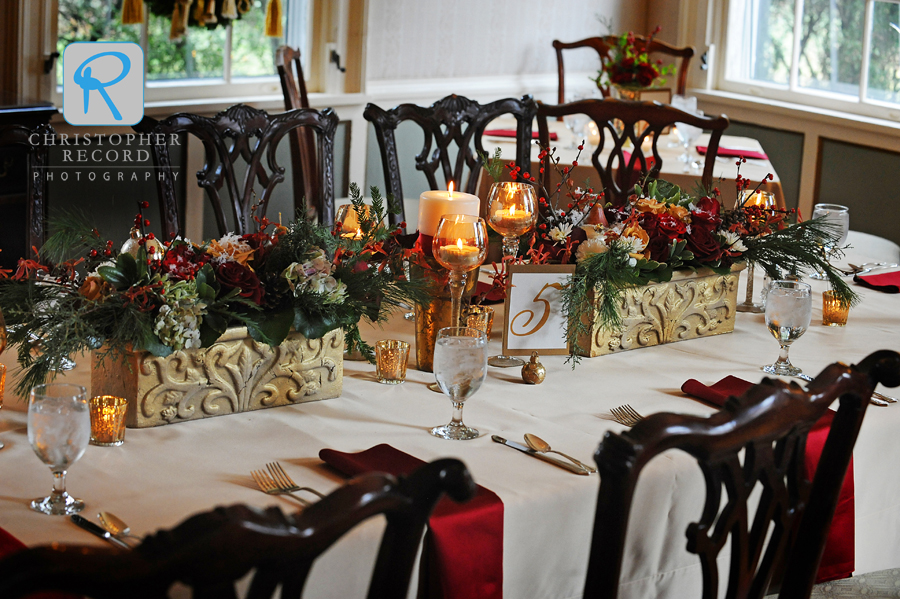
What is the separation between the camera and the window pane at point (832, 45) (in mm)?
Result: 4781

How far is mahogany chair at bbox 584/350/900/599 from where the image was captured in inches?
30.9

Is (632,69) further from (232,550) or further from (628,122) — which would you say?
(232,550)

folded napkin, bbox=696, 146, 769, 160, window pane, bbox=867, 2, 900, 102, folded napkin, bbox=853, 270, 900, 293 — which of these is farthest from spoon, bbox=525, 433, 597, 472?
window pane, bbox=867, 2, 900, 102

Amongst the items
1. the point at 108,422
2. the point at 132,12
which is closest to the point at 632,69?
the point at 132,12

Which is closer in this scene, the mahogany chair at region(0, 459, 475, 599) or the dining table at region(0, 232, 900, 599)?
the mahogany chair at region(0, 459, 475, 599)

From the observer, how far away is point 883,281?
220 cm

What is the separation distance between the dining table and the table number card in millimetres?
46

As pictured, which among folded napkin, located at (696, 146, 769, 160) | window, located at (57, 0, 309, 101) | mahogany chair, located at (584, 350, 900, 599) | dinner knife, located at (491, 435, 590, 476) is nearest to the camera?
mahogany chair, located at (584, 350, 900, 599)

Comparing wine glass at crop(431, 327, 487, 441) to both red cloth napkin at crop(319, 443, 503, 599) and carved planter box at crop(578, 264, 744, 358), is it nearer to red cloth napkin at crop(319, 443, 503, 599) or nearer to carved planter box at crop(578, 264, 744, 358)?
red cloth napkin at crop(319, 443, 503, 599)

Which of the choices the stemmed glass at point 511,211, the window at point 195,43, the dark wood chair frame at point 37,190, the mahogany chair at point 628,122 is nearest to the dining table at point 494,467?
the stemmed glass at point 511,211

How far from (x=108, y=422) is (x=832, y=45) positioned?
4.61 meters

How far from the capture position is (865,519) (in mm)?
1414

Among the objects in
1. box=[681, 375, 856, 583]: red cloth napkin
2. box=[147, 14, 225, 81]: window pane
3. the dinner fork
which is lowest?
box=[681, 375, 856, 583]: red cloth napkin

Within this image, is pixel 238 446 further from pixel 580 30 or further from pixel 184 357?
pixel 580 30
